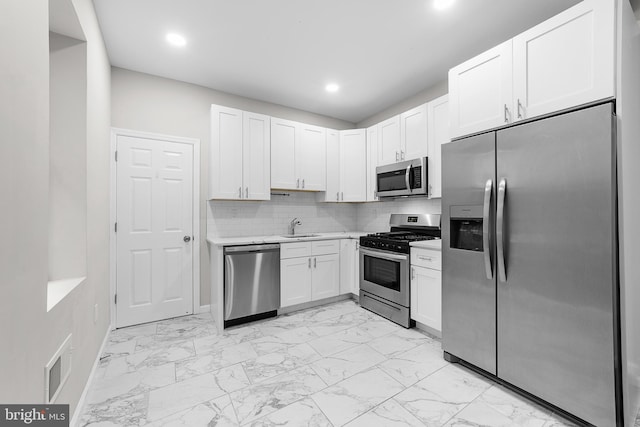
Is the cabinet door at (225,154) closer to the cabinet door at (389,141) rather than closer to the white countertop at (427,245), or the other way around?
the cabinet door at (389,141)

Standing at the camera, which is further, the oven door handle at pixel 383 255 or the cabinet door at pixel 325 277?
the cabinet door at pixel 325 277

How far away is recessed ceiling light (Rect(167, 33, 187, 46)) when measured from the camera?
8.31ft

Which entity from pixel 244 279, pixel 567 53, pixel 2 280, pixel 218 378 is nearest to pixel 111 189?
pixel 244 279

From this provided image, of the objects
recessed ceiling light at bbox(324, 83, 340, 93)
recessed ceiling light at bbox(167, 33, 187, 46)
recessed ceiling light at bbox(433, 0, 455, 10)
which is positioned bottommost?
recessed ceiling light at bbox(433, 0, 455, 10)

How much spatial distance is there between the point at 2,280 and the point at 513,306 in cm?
253

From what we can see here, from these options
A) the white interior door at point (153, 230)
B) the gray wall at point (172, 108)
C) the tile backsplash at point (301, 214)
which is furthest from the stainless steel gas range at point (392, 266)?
the white interior door at point (153, 230)

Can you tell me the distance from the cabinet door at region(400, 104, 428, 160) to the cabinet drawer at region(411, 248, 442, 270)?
1.16 m

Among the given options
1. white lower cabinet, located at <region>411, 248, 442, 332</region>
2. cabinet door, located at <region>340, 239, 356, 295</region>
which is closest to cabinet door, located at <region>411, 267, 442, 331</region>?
white lower cabinet, located at <region>411, 248, 442, 332</region>

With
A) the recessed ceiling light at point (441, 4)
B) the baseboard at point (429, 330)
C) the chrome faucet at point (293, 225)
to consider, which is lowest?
the baseboard at point (429, 330)

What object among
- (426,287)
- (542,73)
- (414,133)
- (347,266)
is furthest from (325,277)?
(542,73)

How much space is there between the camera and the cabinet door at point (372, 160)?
3.94 metres

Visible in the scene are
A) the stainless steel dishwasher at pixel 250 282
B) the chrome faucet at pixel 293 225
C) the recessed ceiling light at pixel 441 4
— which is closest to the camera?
the recessed ceiling light at pixel 441 4

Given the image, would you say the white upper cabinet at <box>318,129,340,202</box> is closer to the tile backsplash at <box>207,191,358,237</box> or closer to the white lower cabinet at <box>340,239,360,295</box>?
the tile backsplash at <box>207,191,358,237</box>

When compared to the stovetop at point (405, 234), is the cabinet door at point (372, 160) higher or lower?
higher
